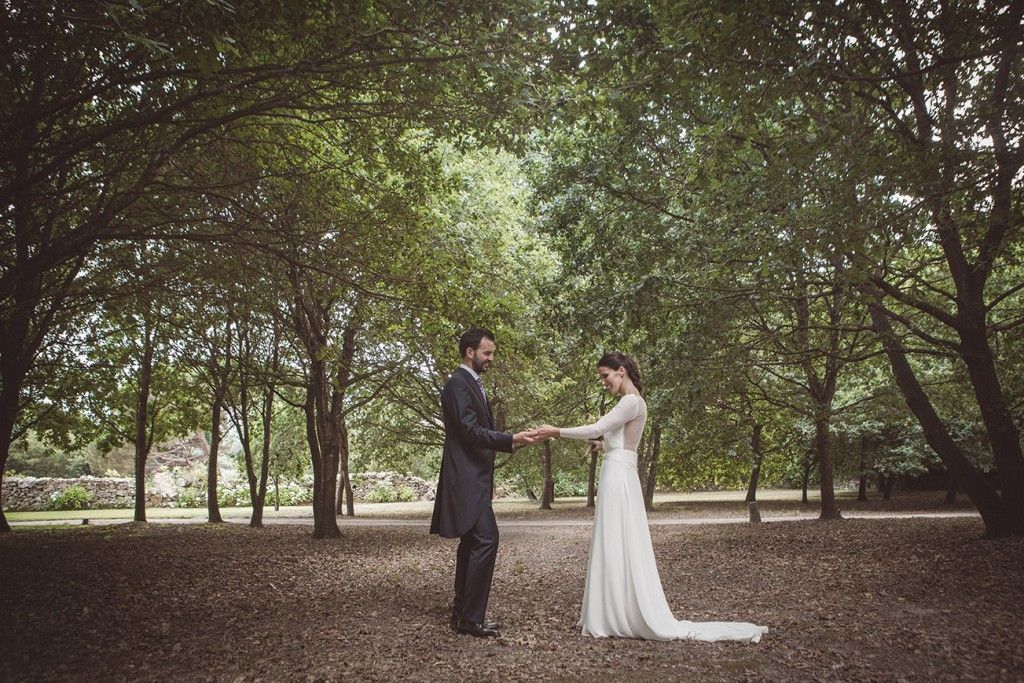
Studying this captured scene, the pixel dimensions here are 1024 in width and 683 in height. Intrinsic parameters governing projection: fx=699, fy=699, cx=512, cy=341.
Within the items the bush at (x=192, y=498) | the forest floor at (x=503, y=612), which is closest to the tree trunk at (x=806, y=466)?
the forest floor at (x=503, y=612)

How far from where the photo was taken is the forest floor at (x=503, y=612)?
530 centimetres

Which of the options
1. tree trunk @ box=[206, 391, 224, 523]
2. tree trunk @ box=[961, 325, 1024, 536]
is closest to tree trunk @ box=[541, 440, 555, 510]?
tree trunk @ box=[206, 391, 224, 523]

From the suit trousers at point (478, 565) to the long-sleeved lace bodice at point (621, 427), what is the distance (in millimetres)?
1113

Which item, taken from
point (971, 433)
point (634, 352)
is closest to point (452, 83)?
point (634, 352)

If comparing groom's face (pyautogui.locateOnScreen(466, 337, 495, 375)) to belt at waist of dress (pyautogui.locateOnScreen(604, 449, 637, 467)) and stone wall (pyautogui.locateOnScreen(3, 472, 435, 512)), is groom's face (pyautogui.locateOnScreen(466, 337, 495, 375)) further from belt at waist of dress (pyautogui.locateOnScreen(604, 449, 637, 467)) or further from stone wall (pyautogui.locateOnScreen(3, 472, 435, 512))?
stone wall (pyautogui.locateOnScreen(3, 472, 435, 512))

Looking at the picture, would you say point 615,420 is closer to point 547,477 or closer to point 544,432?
point 544,432

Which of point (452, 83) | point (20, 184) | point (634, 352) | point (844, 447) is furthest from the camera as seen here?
point (844, 447)

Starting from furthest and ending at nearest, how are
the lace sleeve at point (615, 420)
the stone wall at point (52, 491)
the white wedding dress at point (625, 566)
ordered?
the stone wall at point (52, 491) < the lace sleeve at point (615, 420) < the white wedding dress at point (625, 566)

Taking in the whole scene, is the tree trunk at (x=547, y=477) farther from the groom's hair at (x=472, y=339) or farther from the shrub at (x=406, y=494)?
the groom's hair at (x=472, y=339)

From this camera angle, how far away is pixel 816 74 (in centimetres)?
678

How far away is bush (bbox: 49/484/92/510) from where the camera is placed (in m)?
36.4

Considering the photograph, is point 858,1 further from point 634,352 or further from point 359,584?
point 634,352

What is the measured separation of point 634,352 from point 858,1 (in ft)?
33.1

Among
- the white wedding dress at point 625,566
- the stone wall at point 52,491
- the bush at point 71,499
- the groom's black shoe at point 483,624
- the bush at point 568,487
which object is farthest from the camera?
the bush at point 568,487
